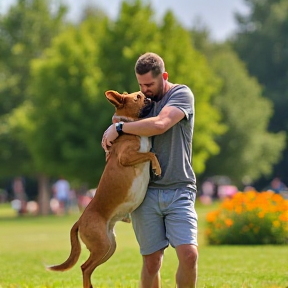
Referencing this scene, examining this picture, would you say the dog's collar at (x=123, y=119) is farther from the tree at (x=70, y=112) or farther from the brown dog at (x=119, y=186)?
the tree at (x=70, y=112)

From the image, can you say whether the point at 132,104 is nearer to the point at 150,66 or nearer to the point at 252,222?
the point at 150,66

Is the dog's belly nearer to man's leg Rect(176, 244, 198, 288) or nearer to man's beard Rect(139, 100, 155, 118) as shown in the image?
man's beard Rect(139, 100, 155, 118)

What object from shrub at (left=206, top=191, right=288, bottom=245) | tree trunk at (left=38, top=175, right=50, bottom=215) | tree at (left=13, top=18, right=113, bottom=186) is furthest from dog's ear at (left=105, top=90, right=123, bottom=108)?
tree trunk at (left=38, top=175, right=50, bottom=215)

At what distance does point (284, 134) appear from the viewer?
67250mm

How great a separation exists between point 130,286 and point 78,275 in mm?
2428

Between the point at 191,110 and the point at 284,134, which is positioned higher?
the point at 284,134

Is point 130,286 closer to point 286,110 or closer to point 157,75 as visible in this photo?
point 157,75

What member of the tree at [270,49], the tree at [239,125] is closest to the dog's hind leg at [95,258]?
the tree at [239,125]

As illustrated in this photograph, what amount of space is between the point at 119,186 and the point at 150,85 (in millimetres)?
917

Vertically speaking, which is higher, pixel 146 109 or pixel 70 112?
pixel 70 112

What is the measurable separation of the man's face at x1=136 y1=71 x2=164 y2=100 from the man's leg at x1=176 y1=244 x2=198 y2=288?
1331 millimetres

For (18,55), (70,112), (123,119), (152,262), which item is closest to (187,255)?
(152,262)

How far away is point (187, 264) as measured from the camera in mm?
7152

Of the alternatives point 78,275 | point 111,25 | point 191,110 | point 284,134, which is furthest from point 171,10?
point 191,110
